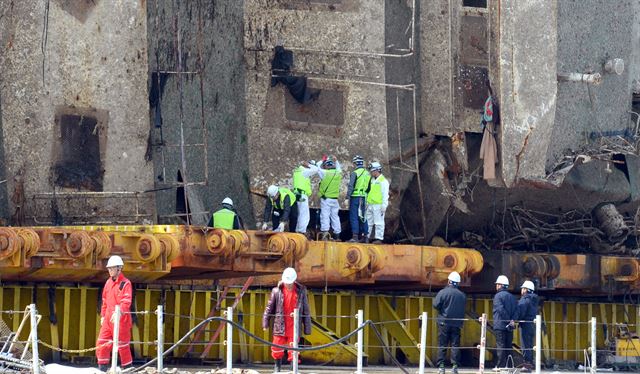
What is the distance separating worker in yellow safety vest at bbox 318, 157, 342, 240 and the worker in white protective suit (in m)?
0.54

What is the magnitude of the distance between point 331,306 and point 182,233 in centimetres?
601

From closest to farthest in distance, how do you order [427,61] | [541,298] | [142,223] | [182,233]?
[182,233] → [142,223] → [427,61] → [541,298]

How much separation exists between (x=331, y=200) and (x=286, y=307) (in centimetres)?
671

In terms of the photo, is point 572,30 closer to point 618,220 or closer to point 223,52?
point 618,220

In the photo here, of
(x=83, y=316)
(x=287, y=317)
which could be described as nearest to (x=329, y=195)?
(x=83, y=316)

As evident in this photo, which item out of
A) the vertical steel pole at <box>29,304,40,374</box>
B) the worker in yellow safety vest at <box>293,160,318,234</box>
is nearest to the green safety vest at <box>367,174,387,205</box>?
the worker in yellow safety vest at <box>293,160,318,234</box>

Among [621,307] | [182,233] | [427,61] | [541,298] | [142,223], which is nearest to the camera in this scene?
[182,233]

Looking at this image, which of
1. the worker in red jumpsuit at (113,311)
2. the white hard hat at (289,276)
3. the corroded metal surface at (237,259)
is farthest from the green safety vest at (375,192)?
the worker in red jumpsuit at (113,311)

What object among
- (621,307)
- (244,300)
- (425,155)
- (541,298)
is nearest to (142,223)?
(244,300)

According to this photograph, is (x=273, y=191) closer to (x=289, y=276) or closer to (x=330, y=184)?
(x=330, y=184)

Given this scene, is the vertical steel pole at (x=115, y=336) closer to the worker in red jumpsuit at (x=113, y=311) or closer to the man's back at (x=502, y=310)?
the worker in red jumpsuit at (x=113, y=311)

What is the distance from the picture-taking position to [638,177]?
3431 cm

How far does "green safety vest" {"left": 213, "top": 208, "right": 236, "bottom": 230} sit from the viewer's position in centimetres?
2800

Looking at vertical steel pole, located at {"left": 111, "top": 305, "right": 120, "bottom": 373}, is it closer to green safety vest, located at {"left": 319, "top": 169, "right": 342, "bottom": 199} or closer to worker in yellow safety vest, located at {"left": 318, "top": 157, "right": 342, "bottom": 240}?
worker in yellow safety vest, located at {"left": 318, "top": 157, "right": 342, "bottom": 240}
